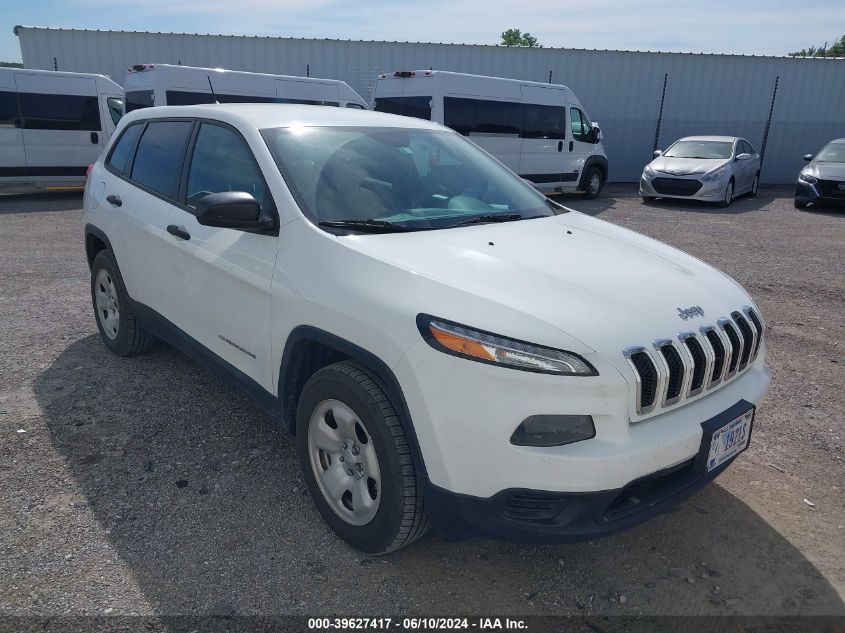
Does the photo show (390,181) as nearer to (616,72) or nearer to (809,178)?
(809,178)

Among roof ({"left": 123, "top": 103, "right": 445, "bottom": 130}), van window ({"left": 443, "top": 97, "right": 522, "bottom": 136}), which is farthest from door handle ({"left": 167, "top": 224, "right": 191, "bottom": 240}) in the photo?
van window ({"left": 443, "top": 97, "right": 522, "bottom": 136})

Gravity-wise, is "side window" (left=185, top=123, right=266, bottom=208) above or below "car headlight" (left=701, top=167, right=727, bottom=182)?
above

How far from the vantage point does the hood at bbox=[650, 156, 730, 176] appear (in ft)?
46.3

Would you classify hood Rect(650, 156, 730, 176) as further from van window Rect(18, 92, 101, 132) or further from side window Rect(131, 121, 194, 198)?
side window Rect(131, 121, 194, 198)

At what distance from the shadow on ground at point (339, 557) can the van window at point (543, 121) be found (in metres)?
11.8

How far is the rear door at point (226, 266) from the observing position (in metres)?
3.02

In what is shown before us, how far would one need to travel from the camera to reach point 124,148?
180 inches

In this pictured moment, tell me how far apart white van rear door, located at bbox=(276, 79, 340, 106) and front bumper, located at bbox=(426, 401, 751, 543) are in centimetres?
1223

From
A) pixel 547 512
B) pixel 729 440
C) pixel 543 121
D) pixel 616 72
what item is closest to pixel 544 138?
pixel 543 121

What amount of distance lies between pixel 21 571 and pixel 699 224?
11.8 meters

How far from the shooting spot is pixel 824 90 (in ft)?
69.6

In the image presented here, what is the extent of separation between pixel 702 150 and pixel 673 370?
14.2 metres

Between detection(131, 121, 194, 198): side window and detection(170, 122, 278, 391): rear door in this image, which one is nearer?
detection(170, 122, 278, 391): rear door

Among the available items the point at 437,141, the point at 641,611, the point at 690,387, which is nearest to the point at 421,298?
the point at 690,387
